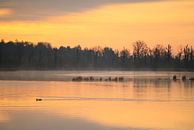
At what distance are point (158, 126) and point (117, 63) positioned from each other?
82.5m

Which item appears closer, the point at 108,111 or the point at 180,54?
the point at 108,111

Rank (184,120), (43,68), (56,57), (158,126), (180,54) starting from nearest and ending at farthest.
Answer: (158,126), (184,120), (180,54), (43,68), (56,57)

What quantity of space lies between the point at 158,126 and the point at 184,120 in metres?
1.54

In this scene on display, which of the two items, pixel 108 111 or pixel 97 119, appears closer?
pixel 97 119

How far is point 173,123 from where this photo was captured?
15500 millimetres

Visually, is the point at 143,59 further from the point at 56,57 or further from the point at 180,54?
the point at 56,57

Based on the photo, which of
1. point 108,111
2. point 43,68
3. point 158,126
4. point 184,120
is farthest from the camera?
point 43,68

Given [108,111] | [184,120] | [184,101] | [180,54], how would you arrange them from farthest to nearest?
[180,54] < [184,101] < [108,111] < [184,120]

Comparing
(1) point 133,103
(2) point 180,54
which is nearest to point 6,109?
(1) point 133,103

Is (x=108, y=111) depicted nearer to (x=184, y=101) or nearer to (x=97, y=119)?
(x=97, y=119)

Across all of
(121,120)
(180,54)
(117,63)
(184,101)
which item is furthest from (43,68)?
(121,120)

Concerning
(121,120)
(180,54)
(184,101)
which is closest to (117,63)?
(180,54)

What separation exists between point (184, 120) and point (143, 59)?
7040 cm

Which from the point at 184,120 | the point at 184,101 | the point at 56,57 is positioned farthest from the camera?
the point at 56,57
